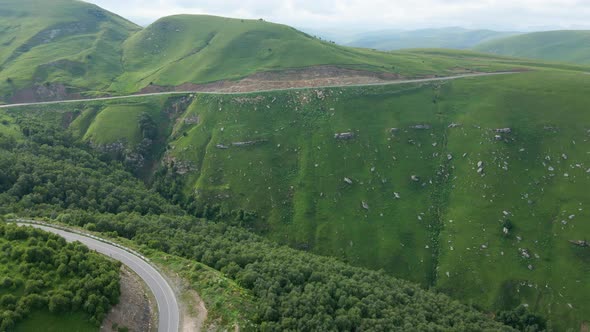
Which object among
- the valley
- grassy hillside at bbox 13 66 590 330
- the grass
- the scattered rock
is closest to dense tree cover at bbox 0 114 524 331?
the valley

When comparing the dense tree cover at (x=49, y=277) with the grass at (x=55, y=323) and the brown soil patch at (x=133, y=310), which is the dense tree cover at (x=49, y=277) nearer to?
the grass at (x=55, y=323)

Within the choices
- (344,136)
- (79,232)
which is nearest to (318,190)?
(344,136)

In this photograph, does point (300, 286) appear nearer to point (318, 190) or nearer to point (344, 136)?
point (318, 190)

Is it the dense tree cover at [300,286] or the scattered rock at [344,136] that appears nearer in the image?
the dense tree cover at [300,286]

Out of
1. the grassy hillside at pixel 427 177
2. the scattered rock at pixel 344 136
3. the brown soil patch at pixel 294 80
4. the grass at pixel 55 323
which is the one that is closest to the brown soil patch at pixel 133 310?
the grass at pixel 55 323

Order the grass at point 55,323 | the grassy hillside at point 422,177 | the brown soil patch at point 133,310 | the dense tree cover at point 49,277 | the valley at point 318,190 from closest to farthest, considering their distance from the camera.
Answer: the grass at point 55,323 < the dense tree cover at point 49,277 < the brown soil patch at point 133,310 < the valley at point 318,190 < the grassy hillside at point 422,177

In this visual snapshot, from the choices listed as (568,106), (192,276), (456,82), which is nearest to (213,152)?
(192,276)

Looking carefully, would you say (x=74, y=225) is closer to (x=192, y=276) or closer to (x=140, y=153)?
(x=192, y=276)
